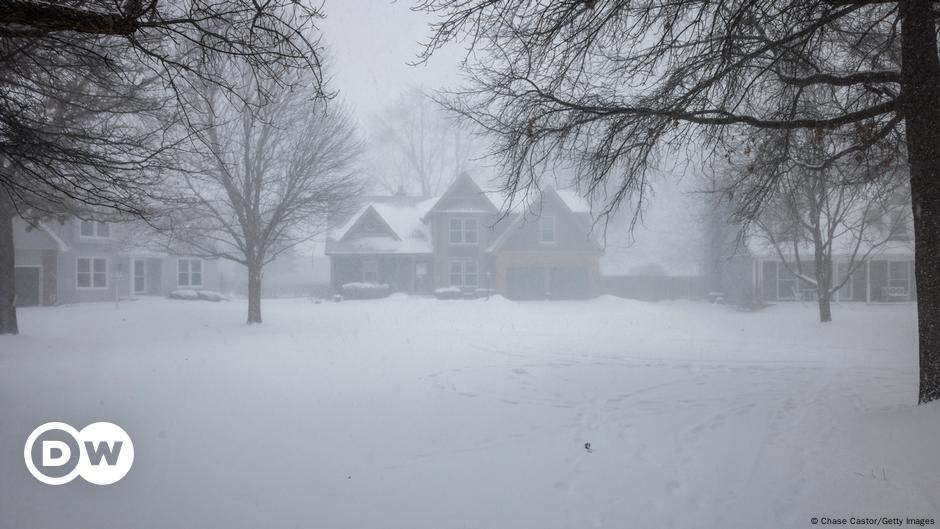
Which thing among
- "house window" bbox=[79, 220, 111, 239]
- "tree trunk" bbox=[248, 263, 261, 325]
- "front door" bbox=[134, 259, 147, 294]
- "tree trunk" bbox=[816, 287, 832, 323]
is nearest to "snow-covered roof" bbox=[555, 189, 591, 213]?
"tree trunk" bbox=[816, 287, 832, 323]

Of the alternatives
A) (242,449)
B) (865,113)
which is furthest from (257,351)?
(865,113)

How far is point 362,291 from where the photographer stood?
34031mm

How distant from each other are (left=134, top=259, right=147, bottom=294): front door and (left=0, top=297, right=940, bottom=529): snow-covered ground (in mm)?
27053

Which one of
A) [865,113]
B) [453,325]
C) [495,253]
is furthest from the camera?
[495,253]

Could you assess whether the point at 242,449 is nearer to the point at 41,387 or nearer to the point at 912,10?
the point at 41,387

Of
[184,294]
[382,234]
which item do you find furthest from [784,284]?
[184,294]

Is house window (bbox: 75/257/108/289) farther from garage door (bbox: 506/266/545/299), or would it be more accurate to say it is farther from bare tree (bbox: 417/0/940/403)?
bare tree (bbox: 417/0/940/403)

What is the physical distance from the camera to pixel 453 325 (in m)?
20.6

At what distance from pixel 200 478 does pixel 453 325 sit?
50.8 feet

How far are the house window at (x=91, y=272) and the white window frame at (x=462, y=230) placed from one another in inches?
812

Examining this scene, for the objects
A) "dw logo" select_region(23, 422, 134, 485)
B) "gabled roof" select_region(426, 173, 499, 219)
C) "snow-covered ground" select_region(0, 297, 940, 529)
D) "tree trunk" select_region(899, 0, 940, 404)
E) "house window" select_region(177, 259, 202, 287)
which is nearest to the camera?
"snow-covered ground" select_region(0, 297, 940, 529)

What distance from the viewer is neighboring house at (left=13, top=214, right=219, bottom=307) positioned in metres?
27.4

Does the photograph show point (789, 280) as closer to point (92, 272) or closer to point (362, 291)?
point (362, 291)

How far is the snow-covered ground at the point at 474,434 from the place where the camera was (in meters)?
4.53
